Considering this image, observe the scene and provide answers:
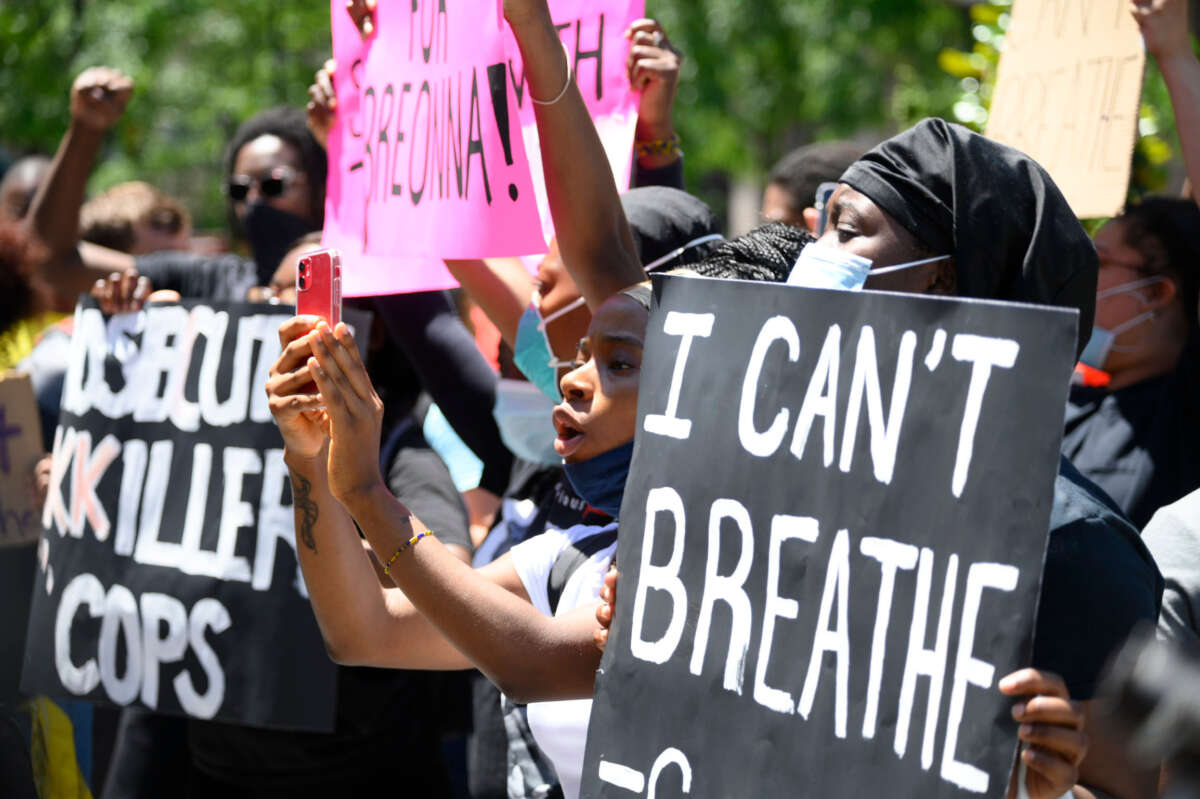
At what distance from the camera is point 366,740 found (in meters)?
3.31

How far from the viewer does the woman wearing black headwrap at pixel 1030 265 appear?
5.58ft

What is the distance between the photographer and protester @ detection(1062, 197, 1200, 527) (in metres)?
3.41

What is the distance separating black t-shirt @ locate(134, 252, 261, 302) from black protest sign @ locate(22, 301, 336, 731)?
0.94 m

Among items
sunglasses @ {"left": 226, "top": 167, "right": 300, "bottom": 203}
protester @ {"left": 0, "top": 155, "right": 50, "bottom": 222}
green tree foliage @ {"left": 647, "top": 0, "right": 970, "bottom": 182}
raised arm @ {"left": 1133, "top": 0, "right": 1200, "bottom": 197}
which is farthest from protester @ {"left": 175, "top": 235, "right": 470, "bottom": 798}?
green tree foliage @ {"left": 647, "top": 0, "right": 970, "bottom": 182}

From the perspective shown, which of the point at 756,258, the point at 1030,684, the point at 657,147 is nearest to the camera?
the point at 1030,684

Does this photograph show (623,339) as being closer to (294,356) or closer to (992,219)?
(294,356)

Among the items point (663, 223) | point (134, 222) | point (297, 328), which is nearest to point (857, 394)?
point (297, 328)

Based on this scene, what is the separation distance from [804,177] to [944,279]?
2.38 m

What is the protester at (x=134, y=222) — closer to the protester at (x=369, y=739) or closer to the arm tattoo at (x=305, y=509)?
the protester at (x=369, y=739)

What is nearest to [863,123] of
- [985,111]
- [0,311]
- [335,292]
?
[985,111]

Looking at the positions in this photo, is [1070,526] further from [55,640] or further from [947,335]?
[55,640]

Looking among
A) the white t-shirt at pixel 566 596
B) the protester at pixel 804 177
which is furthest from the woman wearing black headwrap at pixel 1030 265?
the protester at pixel 804 177

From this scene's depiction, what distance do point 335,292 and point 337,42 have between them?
4.54ft

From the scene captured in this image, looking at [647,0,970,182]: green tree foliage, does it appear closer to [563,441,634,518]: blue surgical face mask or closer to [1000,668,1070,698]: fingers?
[563,441,634,518]: blue surgical face mask
